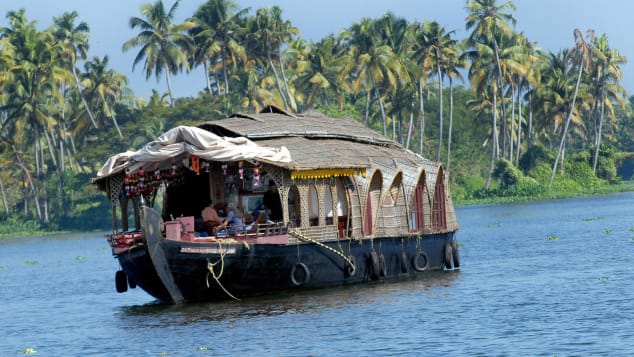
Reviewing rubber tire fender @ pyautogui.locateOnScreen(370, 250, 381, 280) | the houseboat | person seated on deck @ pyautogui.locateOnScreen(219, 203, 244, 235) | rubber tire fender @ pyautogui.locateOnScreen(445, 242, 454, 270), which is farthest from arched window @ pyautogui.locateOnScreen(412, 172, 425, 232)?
person seated on deck @ pyautogui.locateOnScreen(219, 203, 244, 235)

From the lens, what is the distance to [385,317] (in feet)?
70.1

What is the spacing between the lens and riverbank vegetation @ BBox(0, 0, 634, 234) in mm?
75000

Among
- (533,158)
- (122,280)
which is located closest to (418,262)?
(122,280)

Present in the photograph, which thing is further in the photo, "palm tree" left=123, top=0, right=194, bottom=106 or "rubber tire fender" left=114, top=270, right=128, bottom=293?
"palm tree" left=123, top=0, right=194, bottom=106

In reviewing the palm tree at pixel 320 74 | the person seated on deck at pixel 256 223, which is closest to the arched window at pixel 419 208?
the person seated on deck at pixel 256 223

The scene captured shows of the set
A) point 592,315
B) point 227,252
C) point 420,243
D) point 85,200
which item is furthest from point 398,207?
point 85,200

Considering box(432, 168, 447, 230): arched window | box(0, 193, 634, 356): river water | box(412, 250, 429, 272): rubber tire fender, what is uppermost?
box(432, 168, 447, 230): arched window

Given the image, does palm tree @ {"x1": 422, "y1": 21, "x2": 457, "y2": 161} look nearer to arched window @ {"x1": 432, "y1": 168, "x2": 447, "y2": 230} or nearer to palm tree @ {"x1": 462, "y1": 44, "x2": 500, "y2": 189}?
palm tree @ {"x1": 462, "y1": 44, "x2": 500, "y2": 189}

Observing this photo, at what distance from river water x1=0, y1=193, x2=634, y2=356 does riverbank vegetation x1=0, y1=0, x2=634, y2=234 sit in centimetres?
4049

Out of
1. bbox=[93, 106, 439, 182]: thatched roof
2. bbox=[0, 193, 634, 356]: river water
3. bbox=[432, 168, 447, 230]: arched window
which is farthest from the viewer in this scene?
bbox=[432, 168, 447, 230]: arched window

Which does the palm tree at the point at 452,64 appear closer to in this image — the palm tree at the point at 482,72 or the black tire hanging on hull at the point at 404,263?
the palm tree at the point at 482,72

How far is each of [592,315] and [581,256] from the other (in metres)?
12.6

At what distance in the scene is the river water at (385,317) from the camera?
1848cm

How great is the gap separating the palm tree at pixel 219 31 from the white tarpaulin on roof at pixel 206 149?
53.9m
